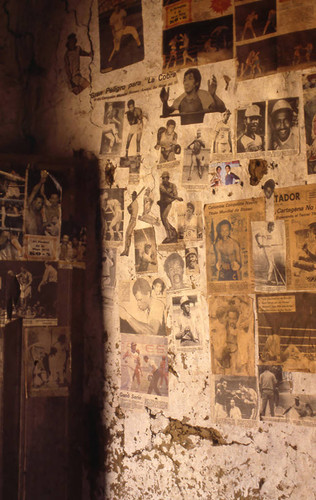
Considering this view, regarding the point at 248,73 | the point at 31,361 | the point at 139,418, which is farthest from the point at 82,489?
the point at 248,73

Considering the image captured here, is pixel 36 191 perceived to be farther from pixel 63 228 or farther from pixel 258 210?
pixel 258 210

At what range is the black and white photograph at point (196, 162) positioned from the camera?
154cm

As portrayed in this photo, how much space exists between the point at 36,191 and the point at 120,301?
0.47m

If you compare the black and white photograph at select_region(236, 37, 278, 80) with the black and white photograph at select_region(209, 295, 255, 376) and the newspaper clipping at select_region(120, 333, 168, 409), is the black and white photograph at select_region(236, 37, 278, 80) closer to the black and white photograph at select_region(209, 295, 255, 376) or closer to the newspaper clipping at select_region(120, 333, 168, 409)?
the black and white photograph at select_region(209, 295, 255, 376)

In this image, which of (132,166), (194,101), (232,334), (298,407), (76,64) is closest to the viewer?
(298,407)

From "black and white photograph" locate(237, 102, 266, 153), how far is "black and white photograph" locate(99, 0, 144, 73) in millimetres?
450

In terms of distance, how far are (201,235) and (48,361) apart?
26.2 inches

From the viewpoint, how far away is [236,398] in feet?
4.70

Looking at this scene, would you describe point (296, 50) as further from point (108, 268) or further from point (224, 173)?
point (108, 268)

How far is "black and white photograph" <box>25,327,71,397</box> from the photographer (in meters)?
1.57

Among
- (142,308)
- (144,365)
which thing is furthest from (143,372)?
(142,308)

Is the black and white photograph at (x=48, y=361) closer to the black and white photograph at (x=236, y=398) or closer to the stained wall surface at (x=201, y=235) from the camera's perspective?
the stained wall surface at (x=201, y=235)

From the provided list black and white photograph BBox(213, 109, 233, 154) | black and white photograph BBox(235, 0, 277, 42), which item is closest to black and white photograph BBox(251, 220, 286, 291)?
black and white photograph BBox(213, 109, 233, 154)

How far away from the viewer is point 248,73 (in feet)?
4.85
